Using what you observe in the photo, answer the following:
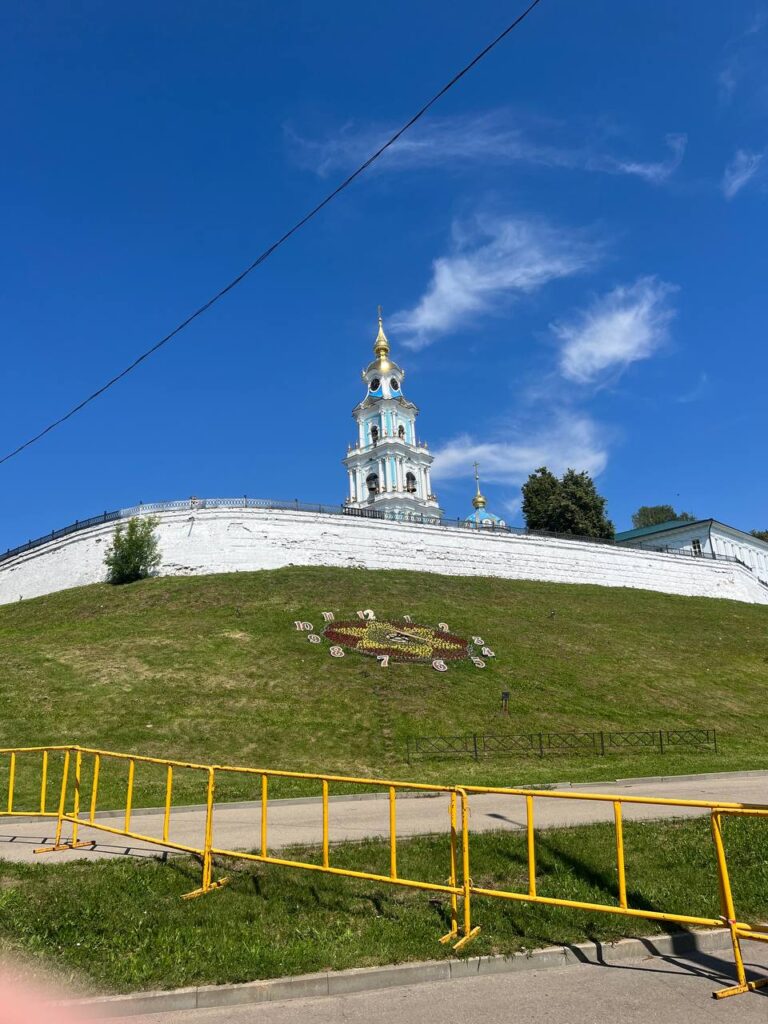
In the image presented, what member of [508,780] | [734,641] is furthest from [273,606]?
[734,641]

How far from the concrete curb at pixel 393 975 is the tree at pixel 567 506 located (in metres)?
71.5

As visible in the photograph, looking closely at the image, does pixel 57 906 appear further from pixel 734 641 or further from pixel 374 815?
pixel 734 641

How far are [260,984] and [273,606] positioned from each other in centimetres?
3161

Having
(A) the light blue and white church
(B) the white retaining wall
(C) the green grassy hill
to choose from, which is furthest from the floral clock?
(A) the light blue and white church

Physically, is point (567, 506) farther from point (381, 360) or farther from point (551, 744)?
point (551, 744)

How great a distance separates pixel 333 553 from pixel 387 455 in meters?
33.0

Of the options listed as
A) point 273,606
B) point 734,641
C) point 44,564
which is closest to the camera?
point 273,606

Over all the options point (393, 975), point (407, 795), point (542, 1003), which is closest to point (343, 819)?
point (407, 795)

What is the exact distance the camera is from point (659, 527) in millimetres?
84375

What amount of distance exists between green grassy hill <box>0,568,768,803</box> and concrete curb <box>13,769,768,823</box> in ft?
3.74

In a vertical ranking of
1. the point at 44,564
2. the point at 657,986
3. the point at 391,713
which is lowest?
the point at 657,986

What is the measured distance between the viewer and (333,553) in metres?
50.5

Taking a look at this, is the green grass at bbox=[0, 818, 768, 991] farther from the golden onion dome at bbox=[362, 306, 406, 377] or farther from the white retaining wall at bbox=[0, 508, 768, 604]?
the golden onion dome at bbox=[362, 306, 406, 377]

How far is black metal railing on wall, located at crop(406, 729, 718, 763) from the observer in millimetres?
22156
